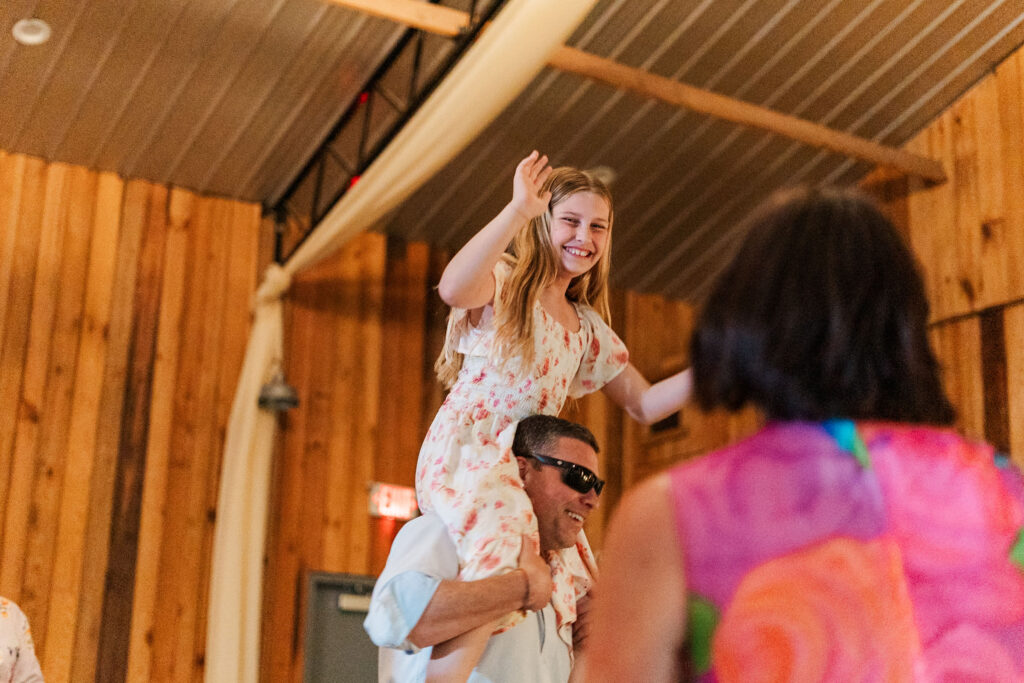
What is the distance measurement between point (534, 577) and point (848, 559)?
1432 mm

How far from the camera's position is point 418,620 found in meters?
2.43

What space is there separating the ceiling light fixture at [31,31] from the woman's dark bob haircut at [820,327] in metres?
4.95

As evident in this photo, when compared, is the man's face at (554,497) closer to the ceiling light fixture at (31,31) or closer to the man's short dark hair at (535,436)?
the man's short dark hair at (535,436)

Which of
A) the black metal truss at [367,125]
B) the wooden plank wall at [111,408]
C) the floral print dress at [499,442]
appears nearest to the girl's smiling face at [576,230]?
the floral print dress at [499,442]

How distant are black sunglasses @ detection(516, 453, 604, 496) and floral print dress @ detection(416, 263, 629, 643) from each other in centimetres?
9

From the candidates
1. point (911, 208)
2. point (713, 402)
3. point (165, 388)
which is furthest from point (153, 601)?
point (713, 402)

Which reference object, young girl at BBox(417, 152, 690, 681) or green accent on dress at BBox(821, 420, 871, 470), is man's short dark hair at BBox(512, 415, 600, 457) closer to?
young girl at BBox(417, 152, 690, 681)

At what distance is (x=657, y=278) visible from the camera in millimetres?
7836

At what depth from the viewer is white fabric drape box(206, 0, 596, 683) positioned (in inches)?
166

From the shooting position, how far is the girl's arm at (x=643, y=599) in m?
1.03

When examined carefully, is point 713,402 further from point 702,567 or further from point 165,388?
point 165,388

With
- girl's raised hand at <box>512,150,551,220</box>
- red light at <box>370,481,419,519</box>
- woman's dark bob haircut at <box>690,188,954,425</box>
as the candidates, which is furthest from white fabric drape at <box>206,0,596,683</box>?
woman's dark bob haircut at <box>690,188,954,425</box>

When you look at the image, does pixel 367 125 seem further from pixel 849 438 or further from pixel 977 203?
pixel 849 438

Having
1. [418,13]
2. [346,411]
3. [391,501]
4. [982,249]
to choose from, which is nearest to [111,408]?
[346,411]
